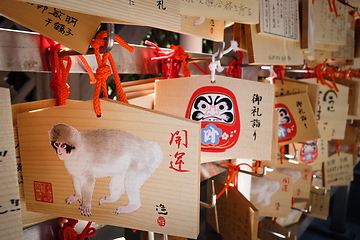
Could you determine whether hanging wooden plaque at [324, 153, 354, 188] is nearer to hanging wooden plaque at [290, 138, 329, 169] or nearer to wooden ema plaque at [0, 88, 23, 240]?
hanging wooden plaque at [290, 138, 329, 169]

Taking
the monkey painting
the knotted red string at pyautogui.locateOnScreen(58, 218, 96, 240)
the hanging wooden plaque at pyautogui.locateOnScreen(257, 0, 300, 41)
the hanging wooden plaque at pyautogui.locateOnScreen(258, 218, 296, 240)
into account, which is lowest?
the hanging wooden plaque at pyautogui.locateOnScreen(258, 218, 296, 240)

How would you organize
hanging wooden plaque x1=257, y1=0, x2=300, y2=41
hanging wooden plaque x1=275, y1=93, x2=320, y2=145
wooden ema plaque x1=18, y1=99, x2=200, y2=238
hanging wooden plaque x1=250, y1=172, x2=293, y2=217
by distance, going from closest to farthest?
1. wooden ema plaque x1=18, y1=99, x2=200, y2=238
2. hanging wooden plaque x1=257, y1=0, x2=300, y2=41
3. hanging wooden plaque x1=275, y1=93, x2=320, y2=145
4. hanging wooden plaque x1=250, y1=172, x2=293, y2=217

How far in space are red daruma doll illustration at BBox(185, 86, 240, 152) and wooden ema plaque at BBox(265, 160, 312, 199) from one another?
70 centimetres

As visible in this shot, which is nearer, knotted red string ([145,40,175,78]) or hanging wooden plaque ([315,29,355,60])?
knotted red string ([145,40,175,78])

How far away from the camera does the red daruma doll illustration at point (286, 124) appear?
1053mm

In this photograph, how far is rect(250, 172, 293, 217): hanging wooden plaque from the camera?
3.68 ft

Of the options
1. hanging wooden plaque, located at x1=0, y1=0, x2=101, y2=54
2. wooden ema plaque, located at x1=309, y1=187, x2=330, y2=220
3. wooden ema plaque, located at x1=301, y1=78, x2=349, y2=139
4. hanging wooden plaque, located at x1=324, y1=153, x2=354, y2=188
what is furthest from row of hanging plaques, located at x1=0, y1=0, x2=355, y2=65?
wooden ema plaque, located at x1=309, y1=187, x2=330, y2=220

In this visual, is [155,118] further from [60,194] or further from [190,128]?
[60,194]

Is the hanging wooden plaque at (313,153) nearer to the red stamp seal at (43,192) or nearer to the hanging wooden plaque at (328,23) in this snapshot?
the hanging wooden plaque at (328,23)

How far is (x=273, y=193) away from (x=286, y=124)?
317 mm

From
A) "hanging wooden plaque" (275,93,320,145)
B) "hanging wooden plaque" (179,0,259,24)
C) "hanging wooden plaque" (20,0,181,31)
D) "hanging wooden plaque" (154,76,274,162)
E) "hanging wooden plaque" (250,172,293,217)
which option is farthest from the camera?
"hanging wooden plaque" (250,172,293,217)

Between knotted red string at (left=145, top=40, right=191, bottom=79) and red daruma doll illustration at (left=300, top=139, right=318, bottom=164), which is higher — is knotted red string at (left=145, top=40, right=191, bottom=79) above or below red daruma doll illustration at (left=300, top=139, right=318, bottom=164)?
above

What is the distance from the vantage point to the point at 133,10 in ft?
1.17

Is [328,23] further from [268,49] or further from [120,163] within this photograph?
[120,163]
